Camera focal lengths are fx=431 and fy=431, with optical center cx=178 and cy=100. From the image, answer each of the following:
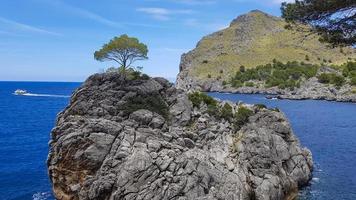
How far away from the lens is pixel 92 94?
59594mm

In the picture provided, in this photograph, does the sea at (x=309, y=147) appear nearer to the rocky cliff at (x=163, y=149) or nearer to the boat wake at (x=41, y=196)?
the boat wake at (x=41, y=196)

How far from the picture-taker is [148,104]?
59.0 metres

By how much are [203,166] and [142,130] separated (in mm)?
9206

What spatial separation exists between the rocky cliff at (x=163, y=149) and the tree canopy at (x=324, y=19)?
2016 cm

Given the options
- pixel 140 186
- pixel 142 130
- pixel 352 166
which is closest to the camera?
pixel 140 186

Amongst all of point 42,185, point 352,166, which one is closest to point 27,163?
point 42,185

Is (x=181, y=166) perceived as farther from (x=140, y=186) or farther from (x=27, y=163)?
(x=27, y=163)

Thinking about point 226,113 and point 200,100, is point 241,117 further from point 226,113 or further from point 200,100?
point 200,100

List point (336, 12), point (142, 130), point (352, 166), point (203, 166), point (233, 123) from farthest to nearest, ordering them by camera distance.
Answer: point (352, 166) < point (233, 123) < point (142, 130) < point (203, 166) < point (336, 12)

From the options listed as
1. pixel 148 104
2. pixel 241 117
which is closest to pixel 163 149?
pixel 148 104

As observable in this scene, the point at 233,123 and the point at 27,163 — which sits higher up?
the point at 233,123

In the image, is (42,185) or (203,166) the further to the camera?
(42,185)

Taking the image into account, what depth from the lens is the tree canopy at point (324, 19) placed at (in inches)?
1289

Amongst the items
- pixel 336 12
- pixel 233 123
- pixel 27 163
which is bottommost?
pixel 27 163
